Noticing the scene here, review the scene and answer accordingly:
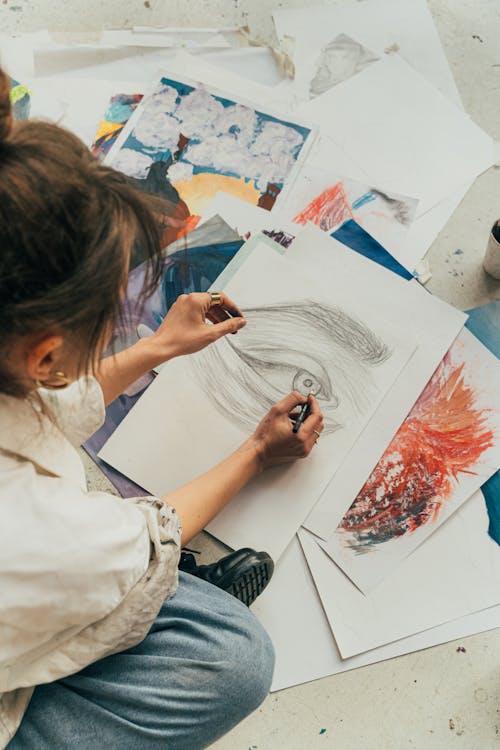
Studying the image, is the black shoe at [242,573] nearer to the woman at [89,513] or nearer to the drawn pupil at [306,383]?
the woman at [89,513]

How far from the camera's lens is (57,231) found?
519 millimetres

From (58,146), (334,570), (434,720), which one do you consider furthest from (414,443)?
(58,146)

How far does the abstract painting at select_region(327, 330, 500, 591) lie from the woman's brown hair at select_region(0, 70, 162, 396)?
0.55 meters

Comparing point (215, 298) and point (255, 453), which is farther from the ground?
point (215, 298)

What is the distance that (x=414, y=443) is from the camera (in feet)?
3.33

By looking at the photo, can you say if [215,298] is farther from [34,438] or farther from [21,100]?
[21,100]

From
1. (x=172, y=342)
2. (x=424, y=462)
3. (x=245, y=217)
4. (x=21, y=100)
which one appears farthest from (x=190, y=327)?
(x=21, y=100)

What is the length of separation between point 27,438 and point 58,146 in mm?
273

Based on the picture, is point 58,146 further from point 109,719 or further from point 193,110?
point 193,110

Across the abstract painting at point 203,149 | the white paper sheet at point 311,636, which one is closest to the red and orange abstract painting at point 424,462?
the white paper sheet at point 311,636

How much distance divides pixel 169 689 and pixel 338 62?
1062 millimetres

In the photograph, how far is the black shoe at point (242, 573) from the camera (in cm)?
93

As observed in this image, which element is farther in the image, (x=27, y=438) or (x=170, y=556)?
(x=170, y=556)

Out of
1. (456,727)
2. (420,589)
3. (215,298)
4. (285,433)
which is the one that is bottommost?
(456,727)
